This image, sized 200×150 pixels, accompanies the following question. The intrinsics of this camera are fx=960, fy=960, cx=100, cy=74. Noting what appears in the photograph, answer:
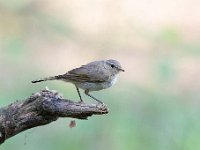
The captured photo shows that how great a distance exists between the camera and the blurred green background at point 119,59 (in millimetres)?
10789

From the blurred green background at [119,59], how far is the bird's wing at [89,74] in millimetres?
1969

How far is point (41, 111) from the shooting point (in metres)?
7.14

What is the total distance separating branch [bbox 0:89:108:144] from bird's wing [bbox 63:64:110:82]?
30.5 inches

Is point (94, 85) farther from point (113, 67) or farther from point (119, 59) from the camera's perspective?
point (119, 59)

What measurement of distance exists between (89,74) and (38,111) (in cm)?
104

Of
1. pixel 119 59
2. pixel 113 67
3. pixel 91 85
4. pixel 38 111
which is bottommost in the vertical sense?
pixel 38 111

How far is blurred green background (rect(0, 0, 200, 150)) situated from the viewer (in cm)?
1079

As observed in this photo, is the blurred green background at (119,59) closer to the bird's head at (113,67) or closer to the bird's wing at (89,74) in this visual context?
the bird's head at (113,67)

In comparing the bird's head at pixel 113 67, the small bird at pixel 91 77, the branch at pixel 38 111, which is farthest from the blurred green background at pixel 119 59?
the branch at pixel 38 111

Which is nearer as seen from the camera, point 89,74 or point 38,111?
point 38,111

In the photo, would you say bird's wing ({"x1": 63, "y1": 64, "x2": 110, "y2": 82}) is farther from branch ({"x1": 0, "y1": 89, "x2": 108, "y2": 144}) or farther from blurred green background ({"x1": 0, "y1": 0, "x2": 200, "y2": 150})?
blurred green background ({"x1": 0, "y1": 0, "x2": 200, "y2": 150})

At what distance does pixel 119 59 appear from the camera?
13703mm

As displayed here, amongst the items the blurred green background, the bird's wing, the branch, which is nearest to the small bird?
the bird's wing

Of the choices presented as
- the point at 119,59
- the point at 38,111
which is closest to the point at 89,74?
the point at 38,111
